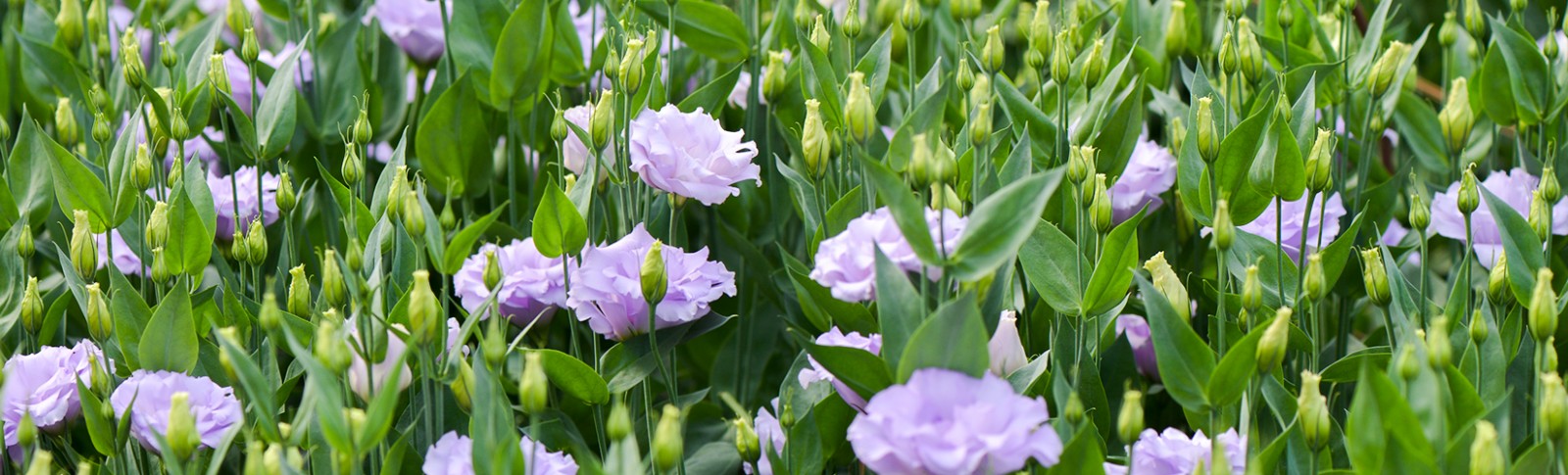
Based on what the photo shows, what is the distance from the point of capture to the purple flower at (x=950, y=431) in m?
0.67

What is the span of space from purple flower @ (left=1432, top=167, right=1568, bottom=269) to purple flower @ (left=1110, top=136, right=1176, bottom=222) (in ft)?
0.66

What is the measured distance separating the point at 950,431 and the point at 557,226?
32 centimetres

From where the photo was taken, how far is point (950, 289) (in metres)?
0.85

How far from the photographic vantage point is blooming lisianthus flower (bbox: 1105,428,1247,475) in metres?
0.83

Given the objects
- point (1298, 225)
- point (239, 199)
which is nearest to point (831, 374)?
point (1298, 225)

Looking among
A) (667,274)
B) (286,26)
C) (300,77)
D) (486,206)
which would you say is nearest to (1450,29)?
(667,274)

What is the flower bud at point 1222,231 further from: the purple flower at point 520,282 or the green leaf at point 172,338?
the green leaf at point 172,338

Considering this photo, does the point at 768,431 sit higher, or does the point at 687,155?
the point at 687,155

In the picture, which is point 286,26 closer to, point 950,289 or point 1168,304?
point 950,289

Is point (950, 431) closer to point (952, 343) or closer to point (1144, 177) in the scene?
point (952, 343)

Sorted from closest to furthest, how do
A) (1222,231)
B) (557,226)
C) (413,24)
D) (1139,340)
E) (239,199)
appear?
(1222,231), (557,226), (1139,340), (239,199), (413,24)

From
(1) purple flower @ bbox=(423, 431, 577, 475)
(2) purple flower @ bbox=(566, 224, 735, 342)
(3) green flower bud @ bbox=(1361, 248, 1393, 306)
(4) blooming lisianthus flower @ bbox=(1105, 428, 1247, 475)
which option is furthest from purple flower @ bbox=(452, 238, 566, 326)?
(3) green flower bud @ bbox=(1361, 248, 1393, 306)

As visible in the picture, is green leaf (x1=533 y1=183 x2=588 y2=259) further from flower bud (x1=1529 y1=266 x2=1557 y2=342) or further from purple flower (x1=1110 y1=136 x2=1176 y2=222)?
flower bud (x1=1529 y1=266 x2=1557 y2=342)

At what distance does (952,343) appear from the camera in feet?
2.29
